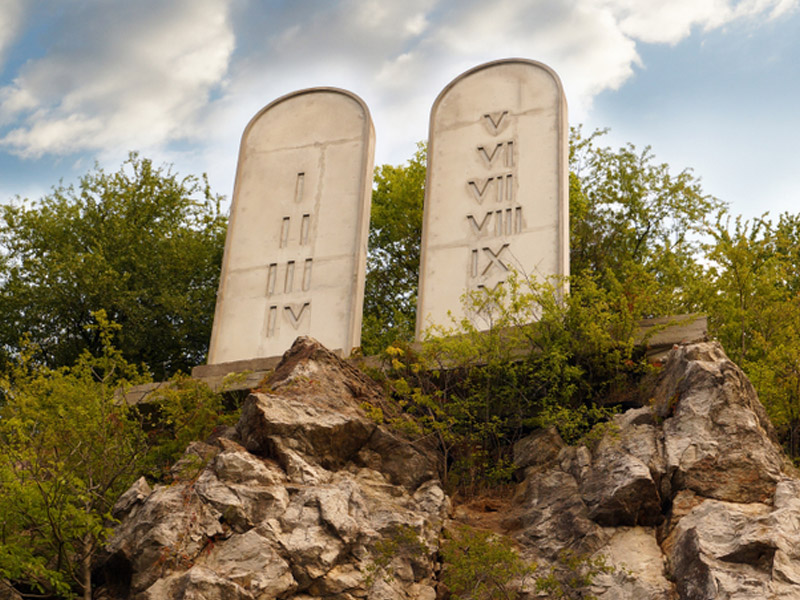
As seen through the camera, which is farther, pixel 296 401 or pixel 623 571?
pixel 296 401

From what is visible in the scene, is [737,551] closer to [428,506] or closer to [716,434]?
[716,434]

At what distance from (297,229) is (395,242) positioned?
11.7 metres

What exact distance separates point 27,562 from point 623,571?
7303mm

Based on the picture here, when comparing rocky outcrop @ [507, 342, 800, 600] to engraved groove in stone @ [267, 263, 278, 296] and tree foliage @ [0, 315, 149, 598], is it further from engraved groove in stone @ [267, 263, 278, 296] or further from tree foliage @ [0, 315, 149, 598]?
engraved groove in stone @ [267, 263, 278, 296]

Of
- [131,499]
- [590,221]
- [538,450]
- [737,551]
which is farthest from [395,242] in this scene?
[737,551]

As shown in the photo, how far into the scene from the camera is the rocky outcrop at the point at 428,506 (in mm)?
12734

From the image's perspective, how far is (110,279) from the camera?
2781 cm

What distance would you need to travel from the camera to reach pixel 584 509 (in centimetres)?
1442

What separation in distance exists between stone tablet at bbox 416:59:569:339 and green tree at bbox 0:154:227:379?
971 centimetres

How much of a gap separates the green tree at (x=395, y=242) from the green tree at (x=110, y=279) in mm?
4813

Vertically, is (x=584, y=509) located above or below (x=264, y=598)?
above

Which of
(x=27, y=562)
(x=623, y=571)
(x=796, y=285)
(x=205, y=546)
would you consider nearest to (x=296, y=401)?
(x=205, y=546)

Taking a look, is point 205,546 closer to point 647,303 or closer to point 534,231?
point 647,303

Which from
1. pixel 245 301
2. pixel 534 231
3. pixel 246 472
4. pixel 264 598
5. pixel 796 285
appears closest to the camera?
pixel 264 598
